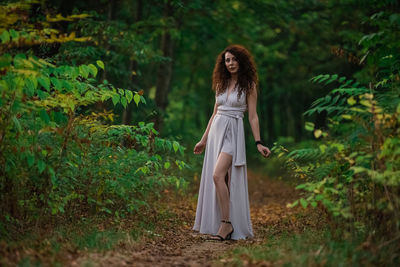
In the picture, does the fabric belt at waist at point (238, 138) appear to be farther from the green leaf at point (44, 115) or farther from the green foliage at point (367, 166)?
the green leaf at point (44, 115)

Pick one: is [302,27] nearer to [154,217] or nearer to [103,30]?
[103,30]

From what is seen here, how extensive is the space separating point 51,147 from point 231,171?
7.85 feet

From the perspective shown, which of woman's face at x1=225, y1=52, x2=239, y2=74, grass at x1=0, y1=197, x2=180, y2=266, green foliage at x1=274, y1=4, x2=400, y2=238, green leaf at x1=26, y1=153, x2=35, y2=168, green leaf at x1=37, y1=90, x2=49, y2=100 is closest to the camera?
grass at x1=0, y1=197, x2=180, y2=266

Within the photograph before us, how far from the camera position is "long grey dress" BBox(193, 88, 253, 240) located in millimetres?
5648

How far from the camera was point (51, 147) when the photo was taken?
441cm

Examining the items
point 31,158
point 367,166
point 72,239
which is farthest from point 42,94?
point 367,166

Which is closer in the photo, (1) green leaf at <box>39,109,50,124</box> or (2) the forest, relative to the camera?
(2) the forest

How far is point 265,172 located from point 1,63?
49.9ft

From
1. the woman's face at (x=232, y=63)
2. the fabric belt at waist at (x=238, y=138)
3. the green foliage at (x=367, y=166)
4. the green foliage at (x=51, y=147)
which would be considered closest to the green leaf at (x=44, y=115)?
the green foliage at (x=51, y=147)

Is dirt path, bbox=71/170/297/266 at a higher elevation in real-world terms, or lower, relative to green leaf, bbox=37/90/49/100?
lower

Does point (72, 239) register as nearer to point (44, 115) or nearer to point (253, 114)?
point (44, 115)

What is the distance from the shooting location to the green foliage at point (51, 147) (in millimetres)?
4141

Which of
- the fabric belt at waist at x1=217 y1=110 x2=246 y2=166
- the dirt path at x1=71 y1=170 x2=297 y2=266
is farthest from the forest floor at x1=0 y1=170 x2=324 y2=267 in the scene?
the fabric belt at waist at x1=217 y1=110 x2=246 y2=166

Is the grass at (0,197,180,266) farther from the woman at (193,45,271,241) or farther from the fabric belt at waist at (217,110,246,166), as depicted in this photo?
the fabric belt at waist at (217,110,246,166)
